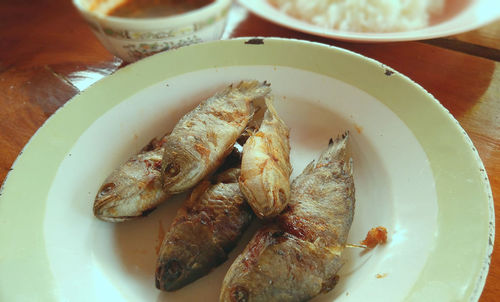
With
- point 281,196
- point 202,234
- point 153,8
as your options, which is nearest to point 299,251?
point 281,196

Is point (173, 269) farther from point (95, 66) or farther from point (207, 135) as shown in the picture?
point (95, 66)

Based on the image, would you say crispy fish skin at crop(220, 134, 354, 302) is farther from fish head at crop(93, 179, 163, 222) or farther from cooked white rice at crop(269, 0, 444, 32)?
cooked white rice at crop(269, 0, 444, 32)

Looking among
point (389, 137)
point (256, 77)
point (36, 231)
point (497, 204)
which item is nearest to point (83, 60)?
point (256, 77)

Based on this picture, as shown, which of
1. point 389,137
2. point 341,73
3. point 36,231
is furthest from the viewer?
point 341,73

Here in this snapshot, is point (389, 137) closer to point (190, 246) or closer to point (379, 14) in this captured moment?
point (190, 246)

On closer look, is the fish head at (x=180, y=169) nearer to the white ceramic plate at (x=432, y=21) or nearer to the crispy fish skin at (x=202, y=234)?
the crispy fish skin at (x=202, y=234)

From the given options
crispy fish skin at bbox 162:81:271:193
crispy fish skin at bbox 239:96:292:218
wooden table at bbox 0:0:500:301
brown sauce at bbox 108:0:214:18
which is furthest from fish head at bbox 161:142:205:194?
brown sauce at bbox 108:0:214:18
